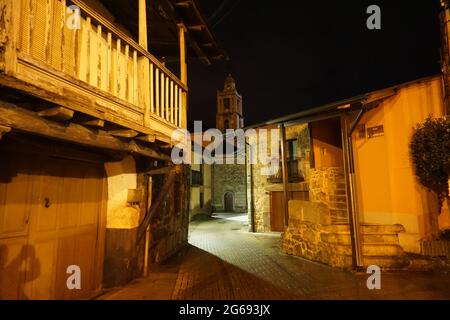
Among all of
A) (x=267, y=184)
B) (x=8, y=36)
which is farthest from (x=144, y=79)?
(x=267, y=184)

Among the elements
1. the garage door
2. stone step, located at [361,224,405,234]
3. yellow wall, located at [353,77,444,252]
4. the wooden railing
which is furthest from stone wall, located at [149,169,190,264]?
yellow wall, located at [353,77,444,252]

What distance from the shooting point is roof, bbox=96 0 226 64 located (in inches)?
223

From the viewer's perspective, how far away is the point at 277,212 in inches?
526

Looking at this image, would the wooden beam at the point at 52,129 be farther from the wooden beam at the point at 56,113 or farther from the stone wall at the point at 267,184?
the stone wall at the point at 267,184

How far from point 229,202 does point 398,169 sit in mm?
20179

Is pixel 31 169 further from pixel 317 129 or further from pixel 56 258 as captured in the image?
pixel 317 129

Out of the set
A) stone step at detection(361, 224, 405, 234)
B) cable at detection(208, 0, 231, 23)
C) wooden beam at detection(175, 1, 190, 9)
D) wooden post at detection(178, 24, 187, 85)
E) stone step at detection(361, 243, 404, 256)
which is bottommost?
stone step at detection(361, 243, 404, 256)

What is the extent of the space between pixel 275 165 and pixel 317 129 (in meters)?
3.30

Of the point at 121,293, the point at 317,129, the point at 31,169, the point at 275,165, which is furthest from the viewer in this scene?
the point at 275,165

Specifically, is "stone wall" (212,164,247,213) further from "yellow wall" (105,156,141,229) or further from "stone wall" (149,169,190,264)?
"yellow wall" (105,156,141,229)

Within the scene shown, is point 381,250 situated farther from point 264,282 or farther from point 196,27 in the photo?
point 196,27

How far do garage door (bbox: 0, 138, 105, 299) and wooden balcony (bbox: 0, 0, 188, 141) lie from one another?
133cm

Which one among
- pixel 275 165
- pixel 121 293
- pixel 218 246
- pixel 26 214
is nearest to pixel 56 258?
pixel 26 214

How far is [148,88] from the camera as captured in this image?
4.43m
